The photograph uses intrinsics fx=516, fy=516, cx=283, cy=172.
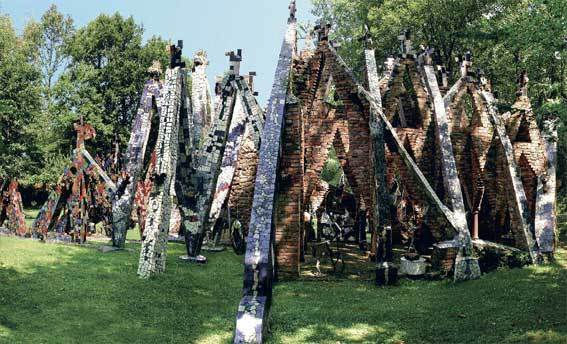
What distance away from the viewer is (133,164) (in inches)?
643

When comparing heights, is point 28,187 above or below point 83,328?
above

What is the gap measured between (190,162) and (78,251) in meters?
4.04

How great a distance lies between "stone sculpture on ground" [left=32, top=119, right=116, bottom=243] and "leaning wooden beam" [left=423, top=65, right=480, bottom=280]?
1068 cm

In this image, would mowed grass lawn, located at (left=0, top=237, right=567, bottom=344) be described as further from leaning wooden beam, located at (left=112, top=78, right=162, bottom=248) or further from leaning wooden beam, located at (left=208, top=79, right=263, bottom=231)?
leaning wooden beam, located at (left=208, top=79, right=263, bottom=231)

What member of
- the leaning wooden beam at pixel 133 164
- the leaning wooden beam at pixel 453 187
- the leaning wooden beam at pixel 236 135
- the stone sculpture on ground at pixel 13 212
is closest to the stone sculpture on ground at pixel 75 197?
the stone sculpture on ground at pixel 13 212

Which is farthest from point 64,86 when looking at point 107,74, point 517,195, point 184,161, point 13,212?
point 517,195

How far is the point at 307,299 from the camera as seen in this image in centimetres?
1095

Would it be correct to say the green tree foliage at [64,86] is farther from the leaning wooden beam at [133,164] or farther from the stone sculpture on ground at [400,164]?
the stone sculpture on ground at [400,164]

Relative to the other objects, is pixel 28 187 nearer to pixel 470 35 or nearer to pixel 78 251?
pixel 78 251

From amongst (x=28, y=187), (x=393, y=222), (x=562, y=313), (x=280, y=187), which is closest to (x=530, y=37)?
(x=562, y=313)

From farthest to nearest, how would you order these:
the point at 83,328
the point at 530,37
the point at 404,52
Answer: the point at 404,52 < the point at 530,37 < the point at 83,328

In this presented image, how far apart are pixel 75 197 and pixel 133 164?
2.33 m

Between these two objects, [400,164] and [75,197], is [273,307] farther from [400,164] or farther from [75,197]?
[75,197]

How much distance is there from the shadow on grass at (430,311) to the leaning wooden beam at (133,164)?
6164mm
